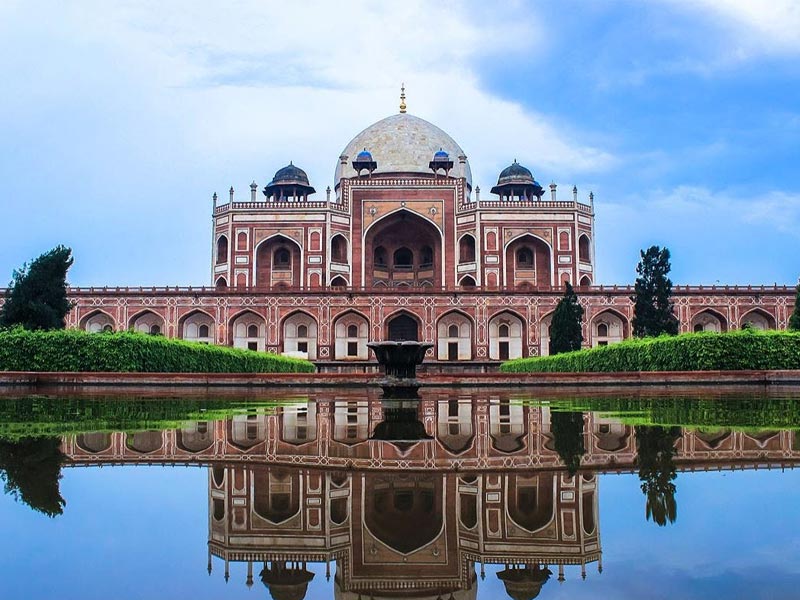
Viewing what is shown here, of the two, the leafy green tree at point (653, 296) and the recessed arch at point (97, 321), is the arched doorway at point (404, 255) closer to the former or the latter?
the recessed arch at point (97, 321)

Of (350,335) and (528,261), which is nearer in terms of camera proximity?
(350,335)

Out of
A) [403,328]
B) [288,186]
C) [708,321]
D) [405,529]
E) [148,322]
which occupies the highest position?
[288,186]

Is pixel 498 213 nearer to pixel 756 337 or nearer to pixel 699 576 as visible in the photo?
pixel 756 337

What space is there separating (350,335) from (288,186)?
980 cm

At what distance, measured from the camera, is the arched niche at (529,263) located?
1351 inches

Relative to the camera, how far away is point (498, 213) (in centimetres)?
3438

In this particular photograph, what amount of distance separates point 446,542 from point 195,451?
1712mm

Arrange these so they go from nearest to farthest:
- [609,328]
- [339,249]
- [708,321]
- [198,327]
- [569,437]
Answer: [569,437] → [609,328] → [198,327] → [708,321] → [339,249]

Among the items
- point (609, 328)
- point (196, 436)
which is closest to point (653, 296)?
point (609, 328)

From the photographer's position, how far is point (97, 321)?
3047 cm

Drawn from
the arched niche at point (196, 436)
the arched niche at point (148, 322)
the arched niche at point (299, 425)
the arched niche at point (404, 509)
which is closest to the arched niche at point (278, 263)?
the arched niche at point (148, 322)

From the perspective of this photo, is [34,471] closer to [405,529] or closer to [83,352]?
[405,529]

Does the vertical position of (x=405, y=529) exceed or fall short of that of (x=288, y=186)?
it falls short

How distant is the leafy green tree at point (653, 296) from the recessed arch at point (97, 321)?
19.5 metres
